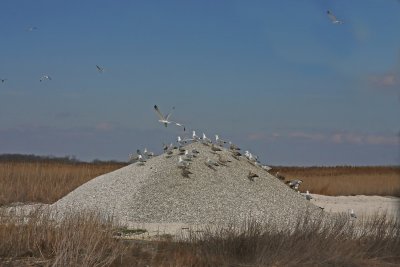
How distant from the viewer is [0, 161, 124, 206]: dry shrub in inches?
638

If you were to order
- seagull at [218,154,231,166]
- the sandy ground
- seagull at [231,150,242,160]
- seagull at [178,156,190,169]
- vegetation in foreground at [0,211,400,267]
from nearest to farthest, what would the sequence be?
vegetation in foreground at [0,211,400,267] < the sandy ground < seagull at [178,156,190,169] < seagull at [218,154,231,166] < seagull at [231,150,242,160]

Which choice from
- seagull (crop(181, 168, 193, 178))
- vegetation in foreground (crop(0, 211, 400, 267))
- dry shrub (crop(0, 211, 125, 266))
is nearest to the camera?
dry shrub (crop(0, 211, 125, 266))

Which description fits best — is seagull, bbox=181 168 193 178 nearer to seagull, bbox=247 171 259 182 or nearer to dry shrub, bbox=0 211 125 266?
seagull, bbox=247 171 259 182

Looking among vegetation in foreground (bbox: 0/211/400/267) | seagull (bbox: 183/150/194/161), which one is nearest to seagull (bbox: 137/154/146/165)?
seagull (bbox: 183/150/194/161)

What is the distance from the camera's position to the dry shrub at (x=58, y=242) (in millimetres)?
6434

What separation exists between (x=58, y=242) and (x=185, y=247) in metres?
1.63

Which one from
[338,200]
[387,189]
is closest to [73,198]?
[338,200]

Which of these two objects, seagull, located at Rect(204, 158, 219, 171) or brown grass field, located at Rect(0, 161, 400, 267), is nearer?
brown grass field, located at Rect(0, 161, 400, 267)

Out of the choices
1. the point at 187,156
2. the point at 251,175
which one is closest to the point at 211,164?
the point at 187,156

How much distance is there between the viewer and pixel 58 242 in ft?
22.4

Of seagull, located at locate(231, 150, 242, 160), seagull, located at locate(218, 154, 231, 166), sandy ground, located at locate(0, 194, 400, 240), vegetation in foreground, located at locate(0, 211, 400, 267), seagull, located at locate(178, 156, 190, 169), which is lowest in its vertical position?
vegetation in foreground, located at locate(0, 211, 400, 267)

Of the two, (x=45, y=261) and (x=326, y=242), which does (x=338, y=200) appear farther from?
(x=45, y=261)

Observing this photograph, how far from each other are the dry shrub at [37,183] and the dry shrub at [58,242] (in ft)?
28.3

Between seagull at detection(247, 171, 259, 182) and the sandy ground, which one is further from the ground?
seagull at detection(247, 171, 259, 182)
